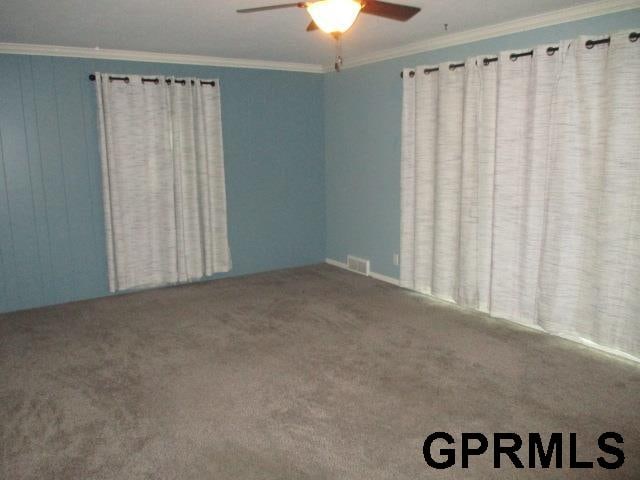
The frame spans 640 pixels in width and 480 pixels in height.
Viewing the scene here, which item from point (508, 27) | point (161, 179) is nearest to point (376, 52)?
point (508, 27)

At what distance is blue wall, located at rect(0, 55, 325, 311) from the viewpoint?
4566 mm

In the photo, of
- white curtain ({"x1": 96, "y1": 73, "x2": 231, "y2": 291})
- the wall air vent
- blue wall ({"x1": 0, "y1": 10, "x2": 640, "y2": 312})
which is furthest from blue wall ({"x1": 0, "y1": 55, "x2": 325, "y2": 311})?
the wall air vent

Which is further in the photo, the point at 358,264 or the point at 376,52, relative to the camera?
the point at 358,264

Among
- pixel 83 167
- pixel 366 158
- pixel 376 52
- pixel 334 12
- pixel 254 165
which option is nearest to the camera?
pixel 334 12

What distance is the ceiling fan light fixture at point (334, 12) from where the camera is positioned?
2277mm

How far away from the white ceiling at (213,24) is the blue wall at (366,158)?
1.62ft

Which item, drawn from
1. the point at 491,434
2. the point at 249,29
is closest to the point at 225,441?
the point at 491,434

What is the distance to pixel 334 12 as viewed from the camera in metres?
2.29

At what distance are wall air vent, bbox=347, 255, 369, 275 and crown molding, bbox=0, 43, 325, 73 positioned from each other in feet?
7.23

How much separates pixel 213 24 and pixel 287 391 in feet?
8.64

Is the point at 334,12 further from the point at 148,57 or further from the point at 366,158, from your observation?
the point at 366,158

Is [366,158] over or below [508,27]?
below

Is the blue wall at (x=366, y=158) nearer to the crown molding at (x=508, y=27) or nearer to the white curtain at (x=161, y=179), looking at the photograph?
the crown molding at (x=508, y=27)

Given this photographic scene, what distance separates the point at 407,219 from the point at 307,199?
5.24 ft
